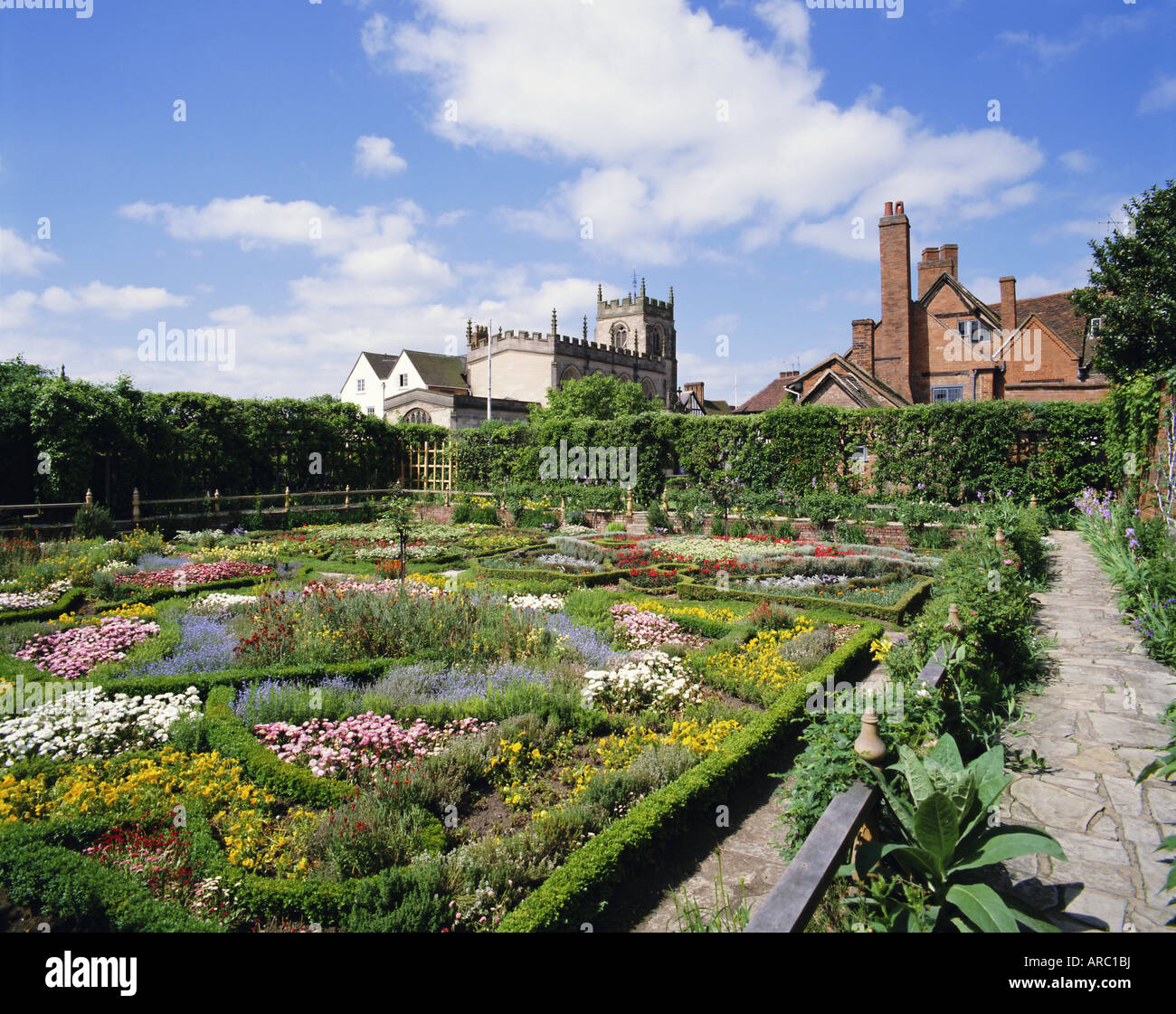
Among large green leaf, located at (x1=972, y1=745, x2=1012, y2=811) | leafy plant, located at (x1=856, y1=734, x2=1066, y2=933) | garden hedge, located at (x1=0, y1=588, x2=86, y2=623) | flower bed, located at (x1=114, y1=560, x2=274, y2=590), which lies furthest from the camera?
flower bed, located at (x1=114, y1=560, x2=274, y2=590)

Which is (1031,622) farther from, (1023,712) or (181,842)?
(181,842)

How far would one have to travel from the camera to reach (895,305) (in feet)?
87.6

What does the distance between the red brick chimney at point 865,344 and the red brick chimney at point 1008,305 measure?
18.6ft

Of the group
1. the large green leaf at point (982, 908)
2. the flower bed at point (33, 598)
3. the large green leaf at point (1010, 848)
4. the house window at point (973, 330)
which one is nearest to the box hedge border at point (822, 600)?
the large green leaf at point (1010, 848)

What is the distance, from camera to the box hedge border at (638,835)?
10.7 ft

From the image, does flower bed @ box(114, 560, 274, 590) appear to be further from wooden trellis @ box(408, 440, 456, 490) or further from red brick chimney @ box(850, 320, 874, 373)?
red brick chimney @ box(850, 320, 874, 373)

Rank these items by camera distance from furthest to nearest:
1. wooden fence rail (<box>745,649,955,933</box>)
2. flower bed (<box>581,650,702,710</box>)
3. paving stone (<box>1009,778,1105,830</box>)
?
1. flower bed (<box>581,650,702,710</box>)
2. paving stone (<box>1009,778,1105,830</box>)
3. wooden fence rail (<box>745,649,955,933</box>)

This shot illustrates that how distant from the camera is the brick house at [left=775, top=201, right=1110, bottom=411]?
2606 centimetres

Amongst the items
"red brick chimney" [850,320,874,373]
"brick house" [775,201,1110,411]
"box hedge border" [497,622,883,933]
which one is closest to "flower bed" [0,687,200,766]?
"box hedge border" [497,622,883,933]

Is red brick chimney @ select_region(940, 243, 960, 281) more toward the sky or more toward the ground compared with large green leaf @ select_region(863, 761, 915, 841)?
more toward the sky

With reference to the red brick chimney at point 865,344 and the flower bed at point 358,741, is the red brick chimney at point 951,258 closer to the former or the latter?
the red brick chimney at point 865,344

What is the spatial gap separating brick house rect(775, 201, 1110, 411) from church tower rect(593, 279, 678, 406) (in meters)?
38.3
